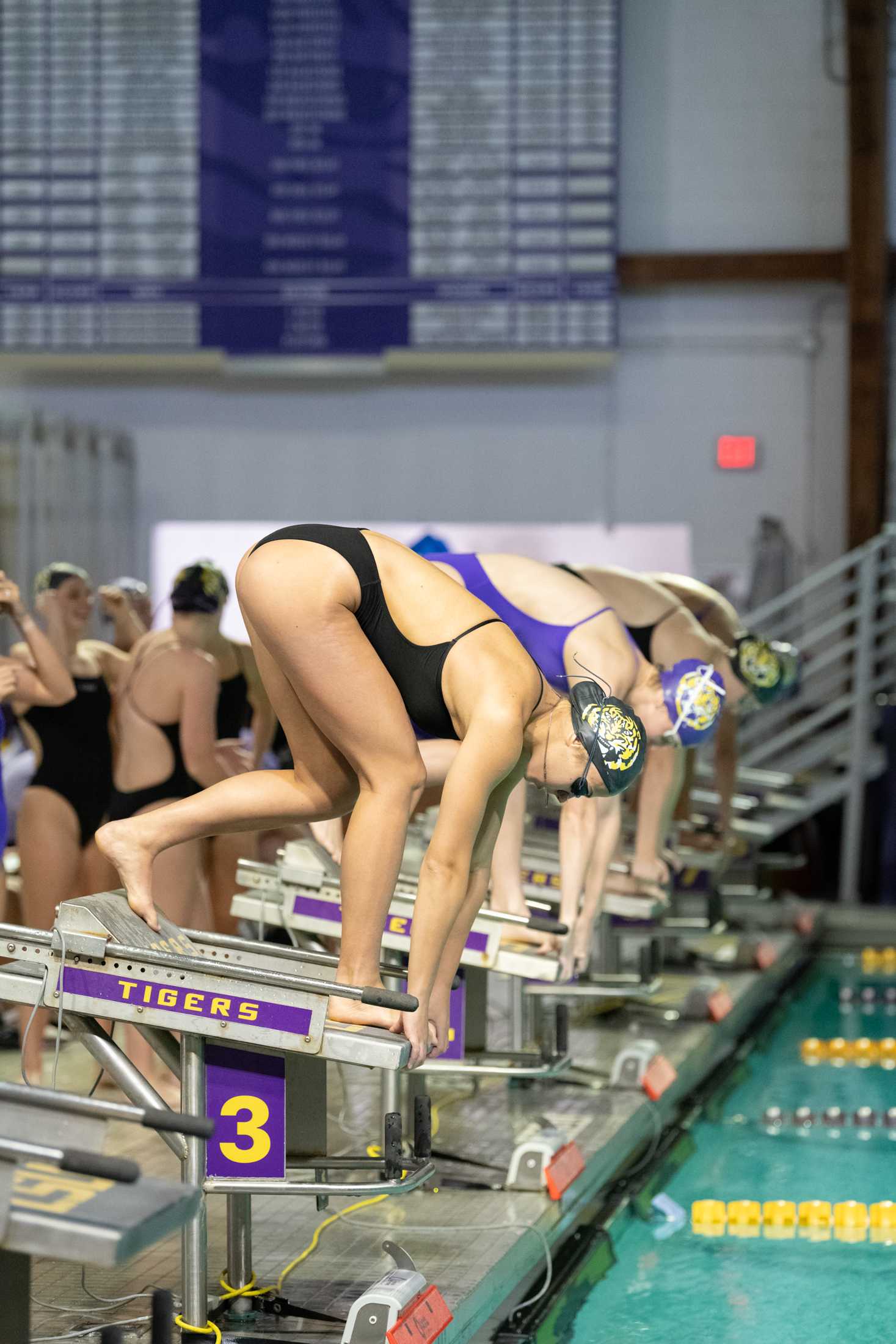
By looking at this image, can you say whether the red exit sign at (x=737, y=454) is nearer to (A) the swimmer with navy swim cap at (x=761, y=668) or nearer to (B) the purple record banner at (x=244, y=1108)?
(A) the swimmer with navy swim cap at (x=761, y=668)

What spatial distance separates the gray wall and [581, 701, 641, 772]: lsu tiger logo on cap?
740cm

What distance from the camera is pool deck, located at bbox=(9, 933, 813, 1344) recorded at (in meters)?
2.99

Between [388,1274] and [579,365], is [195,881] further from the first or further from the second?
[579,365]

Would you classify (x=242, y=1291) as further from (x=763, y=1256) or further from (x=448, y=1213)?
(x=763, y=1256)

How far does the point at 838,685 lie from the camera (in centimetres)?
994

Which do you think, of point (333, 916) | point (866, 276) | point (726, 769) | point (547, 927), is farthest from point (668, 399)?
point (333, 916)

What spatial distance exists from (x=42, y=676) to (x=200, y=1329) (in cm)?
214

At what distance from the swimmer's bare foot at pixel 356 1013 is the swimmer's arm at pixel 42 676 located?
188cm

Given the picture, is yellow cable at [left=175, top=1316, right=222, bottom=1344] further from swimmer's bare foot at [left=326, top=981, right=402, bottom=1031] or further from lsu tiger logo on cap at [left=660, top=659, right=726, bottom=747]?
lsu tiger logo on cap at [left=660, top=659, right=726, bottom=747]

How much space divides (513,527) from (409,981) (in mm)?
7693

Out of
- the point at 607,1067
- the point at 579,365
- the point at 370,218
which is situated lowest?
the point at 607,1067

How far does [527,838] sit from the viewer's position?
575 cm

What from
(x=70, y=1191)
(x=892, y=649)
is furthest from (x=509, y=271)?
(x=70, y=1191)

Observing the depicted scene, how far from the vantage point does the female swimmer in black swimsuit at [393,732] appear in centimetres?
278
